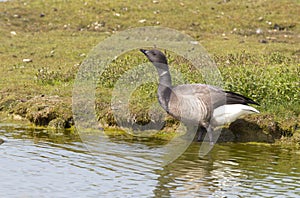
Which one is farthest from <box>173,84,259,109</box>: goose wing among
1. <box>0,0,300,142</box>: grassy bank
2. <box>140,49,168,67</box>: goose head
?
<box>0,0,300,142</box>: grassy bank

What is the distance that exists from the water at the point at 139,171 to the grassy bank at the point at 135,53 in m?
1.40

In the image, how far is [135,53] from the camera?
2038 centimetres

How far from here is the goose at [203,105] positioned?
11344 mm

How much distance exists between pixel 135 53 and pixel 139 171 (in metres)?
11.0

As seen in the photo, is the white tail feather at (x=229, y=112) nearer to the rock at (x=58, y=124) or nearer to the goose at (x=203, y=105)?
the goose at (x=203, y=105)

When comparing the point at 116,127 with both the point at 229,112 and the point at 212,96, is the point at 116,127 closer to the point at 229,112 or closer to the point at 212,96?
the point at 212,96

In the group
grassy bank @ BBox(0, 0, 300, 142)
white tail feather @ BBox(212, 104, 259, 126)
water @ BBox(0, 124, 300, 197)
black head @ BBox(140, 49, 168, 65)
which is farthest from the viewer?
grassy bank @ BBox(0, 0, 300, 142)

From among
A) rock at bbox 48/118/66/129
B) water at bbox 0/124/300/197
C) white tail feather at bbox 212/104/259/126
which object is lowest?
water at bbox 0/124/300/197

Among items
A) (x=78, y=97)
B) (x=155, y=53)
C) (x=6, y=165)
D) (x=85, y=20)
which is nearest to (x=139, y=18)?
(x=85, y=20)

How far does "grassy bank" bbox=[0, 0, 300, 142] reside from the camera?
42.7 feet

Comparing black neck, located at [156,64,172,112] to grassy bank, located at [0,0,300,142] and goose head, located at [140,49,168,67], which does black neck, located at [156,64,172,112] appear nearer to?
goose head, located at [140,49,168,67]

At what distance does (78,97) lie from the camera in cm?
1414

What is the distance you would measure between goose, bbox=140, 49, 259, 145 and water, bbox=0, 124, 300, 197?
49 cm

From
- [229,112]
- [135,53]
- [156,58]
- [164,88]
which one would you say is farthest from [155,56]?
[135,53]
